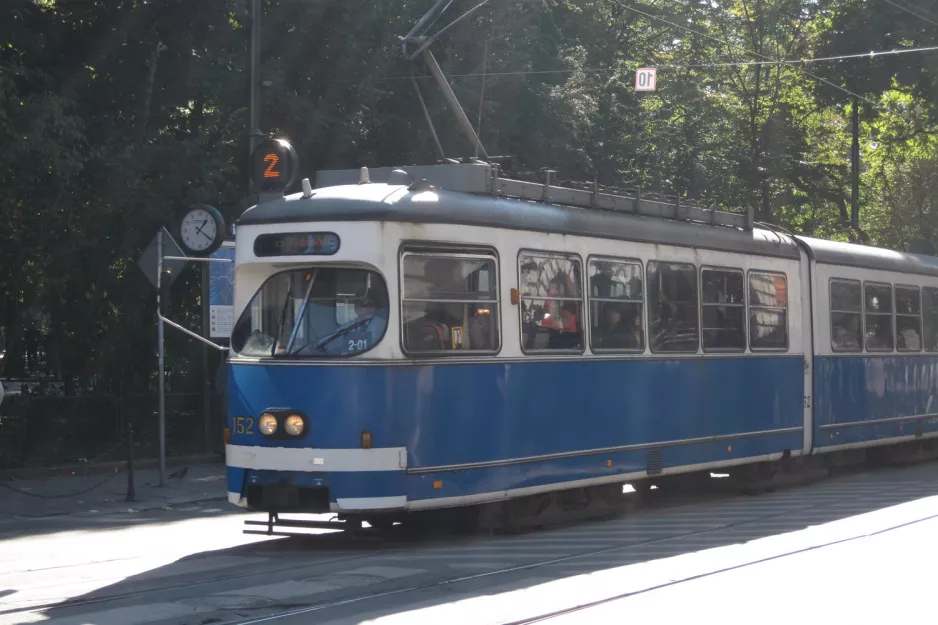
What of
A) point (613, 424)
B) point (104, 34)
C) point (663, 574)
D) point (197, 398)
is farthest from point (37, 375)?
point (663, 574)

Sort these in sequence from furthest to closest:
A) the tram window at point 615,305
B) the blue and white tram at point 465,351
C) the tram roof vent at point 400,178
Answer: the tram window at point 615,305 → the tram roof vent at point 400,178 → the blue and white tram at point 465,351

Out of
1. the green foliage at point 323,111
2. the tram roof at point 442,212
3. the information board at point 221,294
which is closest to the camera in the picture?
the tram roof at point 442,212

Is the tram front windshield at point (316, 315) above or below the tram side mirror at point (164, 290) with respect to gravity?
below

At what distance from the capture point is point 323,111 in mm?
22188

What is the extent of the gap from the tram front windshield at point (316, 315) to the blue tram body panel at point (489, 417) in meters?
0.22

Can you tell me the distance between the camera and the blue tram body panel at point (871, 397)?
17.1m

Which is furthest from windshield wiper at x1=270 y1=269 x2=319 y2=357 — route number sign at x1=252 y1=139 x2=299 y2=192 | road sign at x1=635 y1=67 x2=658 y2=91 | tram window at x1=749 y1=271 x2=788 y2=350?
road sign at x1=635 y1=67 x2=658 y2=91

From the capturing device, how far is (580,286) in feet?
41.0

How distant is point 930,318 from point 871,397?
2851 mm

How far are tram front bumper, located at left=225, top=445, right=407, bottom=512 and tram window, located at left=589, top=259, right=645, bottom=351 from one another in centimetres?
302

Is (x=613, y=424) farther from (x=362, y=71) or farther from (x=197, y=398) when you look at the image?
(x=362, y=71)

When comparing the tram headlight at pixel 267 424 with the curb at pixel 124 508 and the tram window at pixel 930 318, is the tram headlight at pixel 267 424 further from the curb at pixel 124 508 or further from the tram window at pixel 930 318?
the tram window at pixel 930 318

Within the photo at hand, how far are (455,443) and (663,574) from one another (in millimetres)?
2200

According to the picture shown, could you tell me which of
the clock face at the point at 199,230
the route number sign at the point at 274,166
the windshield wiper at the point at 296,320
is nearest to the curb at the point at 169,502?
the clock face at the point at 199,230
